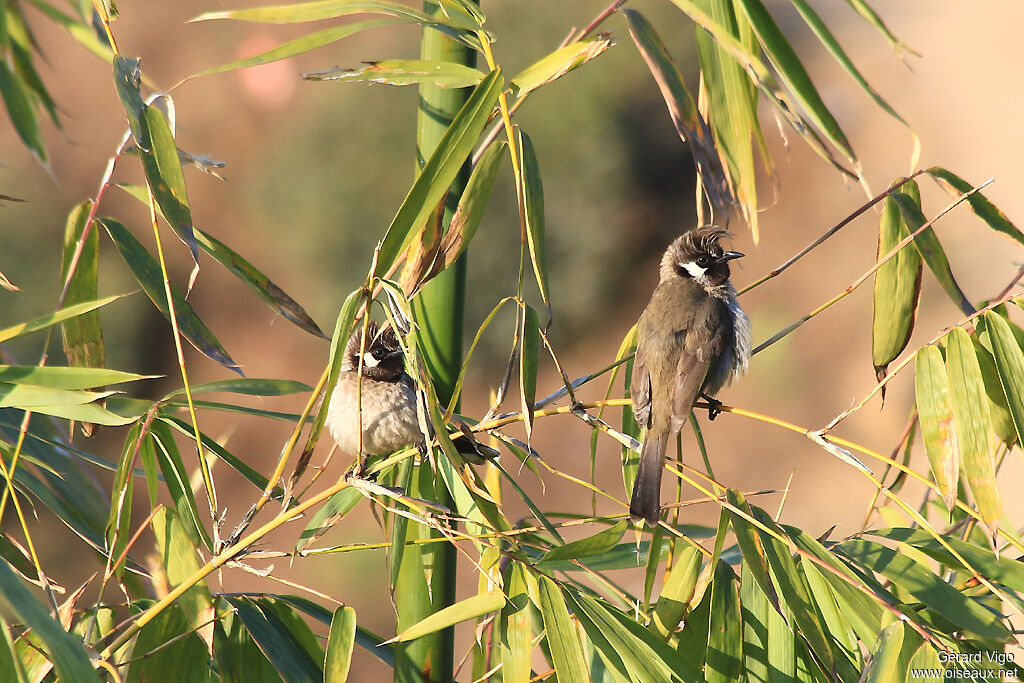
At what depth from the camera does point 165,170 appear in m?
1.15

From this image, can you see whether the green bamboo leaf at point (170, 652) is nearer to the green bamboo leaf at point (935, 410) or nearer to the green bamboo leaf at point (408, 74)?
the green bamboo leaf at point (408, 74)

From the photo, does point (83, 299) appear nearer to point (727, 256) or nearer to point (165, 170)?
point (165, 170)

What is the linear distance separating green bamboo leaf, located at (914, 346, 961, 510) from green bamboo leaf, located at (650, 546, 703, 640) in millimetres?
394

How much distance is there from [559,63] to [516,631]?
81 centimetres

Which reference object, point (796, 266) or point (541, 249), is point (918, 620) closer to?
point (541, 249)

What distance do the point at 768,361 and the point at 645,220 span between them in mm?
2029

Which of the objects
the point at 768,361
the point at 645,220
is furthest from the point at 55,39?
the point at 768,361

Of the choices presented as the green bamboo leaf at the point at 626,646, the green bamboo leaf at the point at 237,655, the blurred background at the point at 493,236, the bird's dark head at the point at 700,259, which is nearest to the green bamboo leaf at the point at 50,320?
the green bamboo leaf at the point at 237,655

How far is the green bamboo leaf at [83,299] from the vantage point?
1.46 metres

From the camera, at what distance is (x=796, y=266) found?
33.7 ft

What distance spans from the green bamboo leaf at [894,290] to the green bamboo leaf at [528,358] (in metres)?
0.66

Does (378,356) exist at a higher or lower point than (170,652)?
higher

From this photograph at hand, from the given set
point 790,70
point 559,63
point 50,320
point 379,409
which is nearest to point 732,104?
point 790,70

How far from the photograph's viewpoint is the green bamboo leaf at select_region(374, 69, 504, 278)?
1128 millimetres
